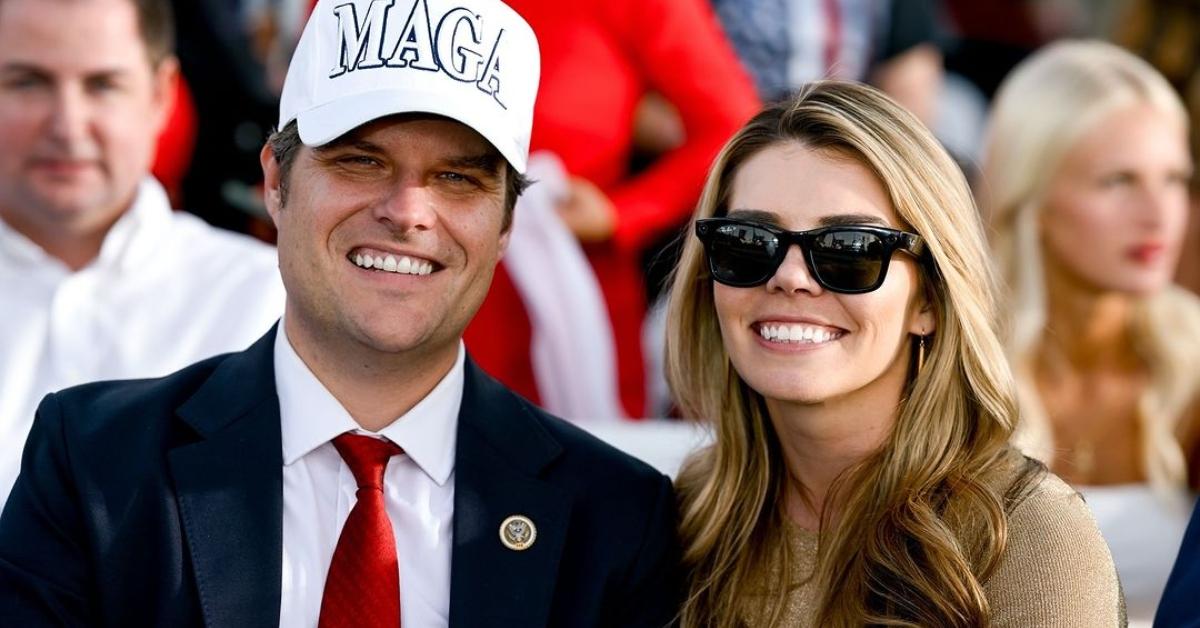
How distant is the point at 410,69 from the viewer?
2910 mm

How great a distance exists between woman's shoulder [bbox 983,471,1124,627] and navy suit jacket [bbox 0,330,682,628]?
62cm

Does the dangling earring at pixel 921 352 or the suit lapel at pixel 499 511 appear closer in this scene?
the suit lapel at pixel 499 511

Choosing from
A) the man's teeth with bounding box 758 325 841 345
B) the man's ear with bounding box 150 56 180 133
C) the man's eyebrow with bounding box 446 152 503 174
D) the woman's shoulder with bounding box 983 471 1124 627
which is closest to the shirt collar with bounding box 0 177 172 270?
the man's ear with bounding box 150 56 180 133

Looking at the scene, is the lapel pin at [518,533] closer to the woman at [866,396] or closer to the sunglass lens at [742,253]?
the woman at [866,396]

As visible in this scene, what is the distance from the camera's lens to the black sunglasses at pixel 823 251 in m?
2.88

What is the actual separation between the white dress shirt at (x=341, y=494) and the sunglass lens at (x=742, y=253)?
556mm

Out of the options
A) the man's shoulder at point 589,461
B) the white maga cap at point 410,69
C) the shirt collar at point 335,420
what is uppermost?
the white maga cap at point 410,69

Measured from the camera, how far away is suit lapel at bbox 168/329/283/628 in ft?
9.02

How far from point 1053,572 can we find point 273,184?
1538 millimetres

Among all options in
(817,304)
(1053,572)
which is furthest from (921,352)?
(1053,572)

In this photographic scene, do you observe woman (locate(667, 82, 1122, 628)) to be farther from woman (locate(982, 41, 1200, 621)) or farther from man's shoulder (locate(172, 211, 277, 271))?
woman (locate(982, 41, 1200, 621))

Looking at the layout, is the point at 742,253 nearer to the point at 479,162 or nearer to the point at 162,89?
the point at 479,162

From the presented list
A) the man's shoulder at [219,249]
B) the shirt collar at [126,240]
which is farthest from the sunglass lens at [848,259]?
the shirt collar at [126,240]

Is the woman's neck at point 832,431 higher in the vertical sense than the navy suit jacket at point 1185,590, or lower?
higher
